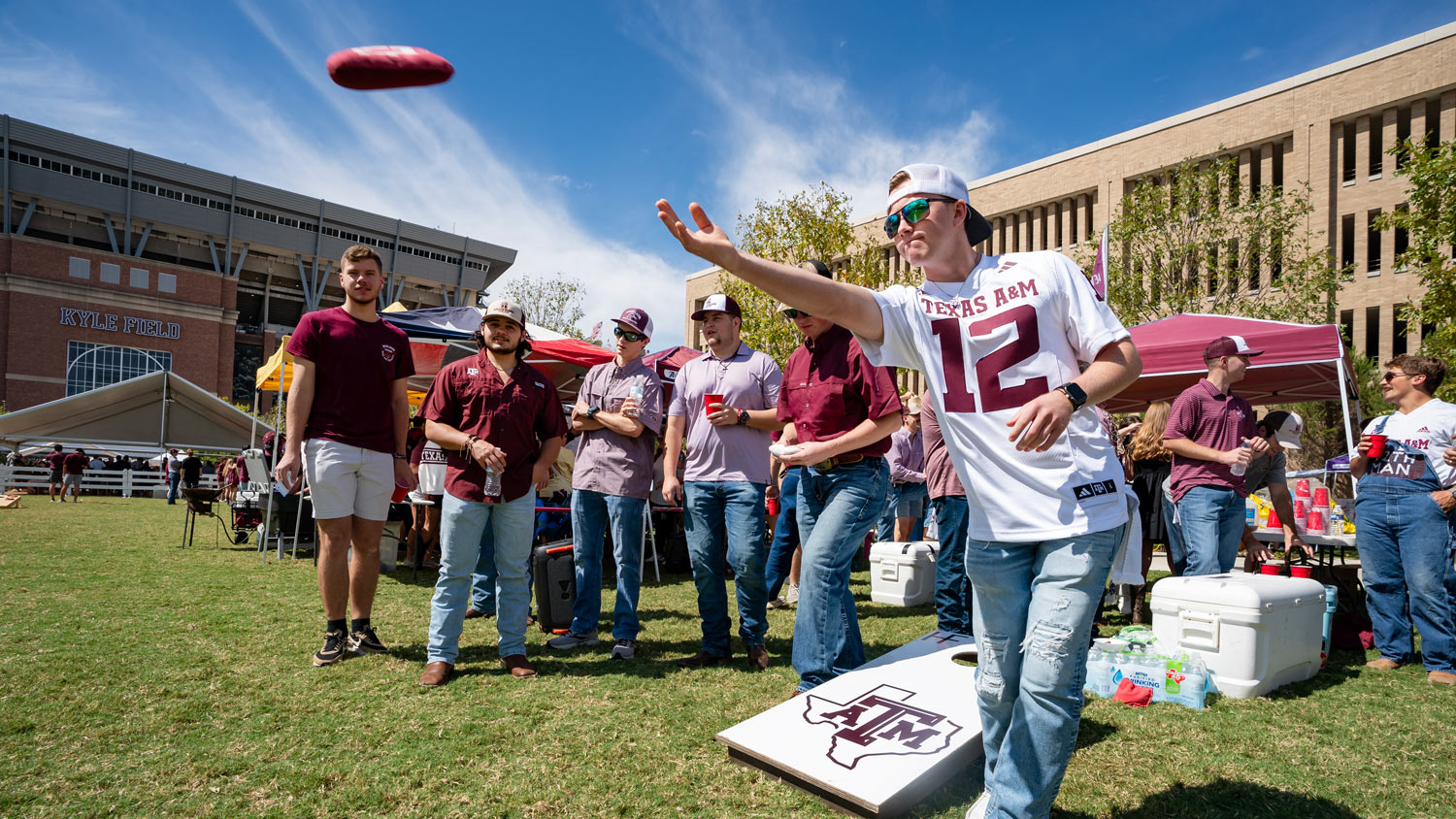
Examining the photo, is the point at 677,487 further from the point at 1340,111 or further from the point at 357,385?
the point at 1340,111

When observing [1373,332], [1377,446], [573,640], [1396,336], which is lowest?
[573,640]

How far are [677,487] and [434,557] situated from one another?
236 inches

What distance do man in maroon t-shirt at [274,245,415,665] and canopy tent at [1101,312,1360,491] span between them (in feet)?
25.9

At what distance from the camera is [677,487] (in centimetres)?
515

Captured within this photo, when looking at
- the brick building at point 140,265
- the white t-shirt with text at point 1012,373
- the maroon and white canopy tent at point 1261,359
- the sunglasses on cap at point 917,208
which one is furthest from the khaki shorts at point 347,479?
the brick building at point 140,265

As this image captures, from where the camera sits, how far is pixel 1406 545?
493 centimetres

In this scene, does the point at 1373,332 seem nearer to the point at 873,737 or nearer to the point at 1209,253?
the point at 1209,253

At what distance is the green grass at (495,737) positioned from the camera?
270 cm

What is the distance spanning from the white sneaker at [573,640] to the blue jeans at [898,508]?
4.14 m

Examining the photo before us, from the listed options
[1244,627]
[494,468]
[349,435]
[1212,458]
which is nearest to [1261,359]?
[1212,458]

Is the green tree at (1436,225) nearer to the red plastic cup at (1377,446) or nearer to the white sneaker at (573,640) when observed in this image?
the red plastic cup at (1377,446)

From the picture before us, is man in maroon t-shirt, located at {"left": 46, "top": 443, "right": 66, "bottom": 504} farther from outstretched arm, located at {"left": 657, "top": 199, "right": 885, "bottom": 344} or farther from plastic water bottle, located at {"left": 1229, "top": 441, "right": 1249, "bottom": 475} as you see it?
plastic water bottle, located at {"left": 1229, "top": 441, "right": 1249, "bottom": 475}

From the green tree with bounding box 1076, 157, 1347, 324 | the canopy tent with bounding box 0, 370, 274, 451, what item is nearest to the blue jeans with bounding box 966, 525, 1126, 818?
the green tree with bounding box 1076, 157, 1347, 324

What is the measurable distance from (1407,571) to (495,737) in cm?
580
